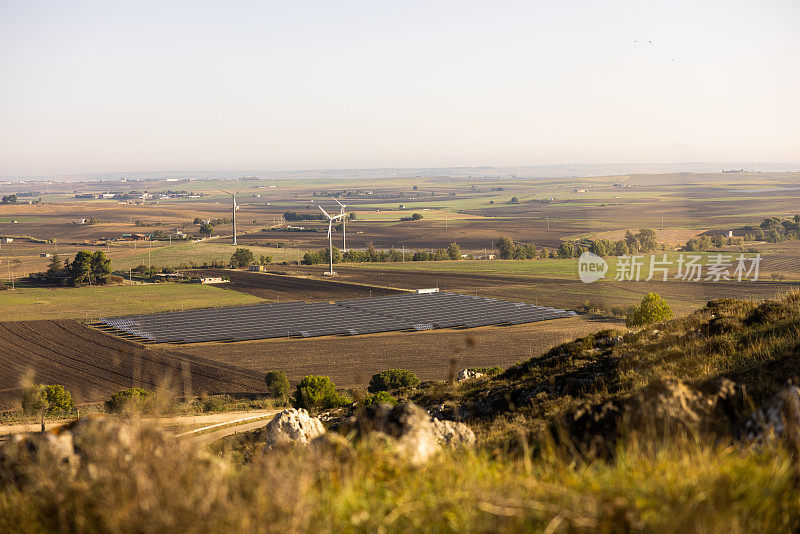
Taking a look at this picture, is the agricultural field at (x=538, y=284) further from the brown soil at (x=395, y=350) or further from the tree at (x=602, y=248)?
the brown soil at (x=395, y=350)

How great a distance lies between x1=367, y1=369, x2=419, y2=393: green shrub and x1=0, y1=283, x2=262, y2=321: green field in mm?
52811

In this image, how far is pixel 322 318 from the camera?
86438mm

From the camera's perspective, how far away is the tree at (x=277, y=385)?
5350cm

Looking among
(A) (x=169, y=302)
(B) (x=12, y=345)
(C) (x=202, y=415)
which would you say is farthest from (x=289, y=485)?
(A) (x=169, y=302)

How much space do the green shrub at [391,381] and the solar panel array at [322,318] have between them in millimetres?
24979

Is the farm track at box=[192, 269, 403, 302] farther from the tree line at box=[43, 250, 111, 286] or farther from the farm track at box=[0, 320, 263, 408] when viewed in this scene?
the farm track at box=[0, 320, 263, 408]

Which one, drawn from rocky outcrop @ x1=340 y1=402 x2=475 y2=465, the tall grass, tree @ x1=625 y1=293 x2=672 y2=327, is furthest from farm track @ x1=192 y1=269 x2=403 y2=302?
the tall grass

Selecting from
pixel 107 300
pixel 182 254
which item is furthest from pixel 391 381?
pixel 182 254

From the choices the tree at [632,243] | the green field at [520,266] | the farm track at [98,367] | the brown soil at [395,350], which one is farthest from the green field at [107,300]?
the tree at [632,243]

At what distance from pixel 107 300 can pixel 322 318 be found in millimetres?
38981

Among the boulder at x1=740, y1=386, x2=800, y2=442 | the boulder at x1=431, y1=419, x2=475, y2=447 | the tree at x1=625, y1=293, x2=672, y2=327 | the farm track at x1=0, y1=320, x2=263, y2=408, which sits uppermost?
the boulder at x1=740, y1=386, x2=800, y2=442

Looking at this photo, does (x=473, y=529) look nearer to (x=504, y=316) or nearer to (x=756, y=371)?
(x=756, y=371)

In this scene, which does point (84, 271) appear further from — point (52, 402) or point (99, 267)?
point (52, 402)

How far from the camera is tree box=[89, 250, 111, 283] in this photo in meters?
122
